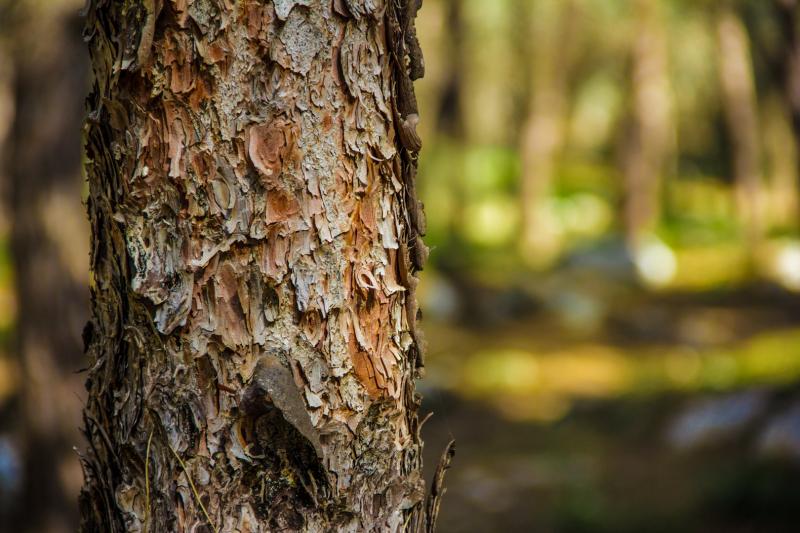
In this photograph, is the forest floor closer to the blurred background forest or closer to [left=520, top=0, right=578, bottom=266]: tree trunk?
the blurred background forest

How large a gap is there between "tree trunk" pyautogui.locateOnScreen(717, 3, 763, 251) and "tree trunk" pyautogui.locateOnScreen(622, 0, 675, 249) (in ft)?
4.39

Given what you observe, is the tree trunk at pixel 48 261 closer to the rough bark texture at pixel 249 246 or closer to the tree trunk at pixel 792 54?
the rough bark texture at pixel 249 246

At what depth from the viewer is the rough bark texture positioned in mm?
1565

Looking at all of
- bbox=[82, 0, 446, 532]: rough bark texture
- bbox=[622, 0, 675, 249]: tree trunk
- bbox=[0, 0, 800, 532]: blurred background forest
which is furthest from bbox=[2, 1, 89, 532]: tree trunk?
bbox=[622, 0, 675, 249]: tree trunk

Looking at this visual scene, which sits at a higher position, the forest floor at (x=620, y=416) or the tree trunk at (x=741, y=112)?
the tree trunk at (x=741, y=112)

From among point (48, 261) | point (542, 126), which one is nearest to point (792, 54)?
point (48, 261)

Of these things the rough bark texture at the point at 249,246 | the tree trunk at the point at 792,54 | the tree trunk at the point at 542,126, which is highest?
the tree trunk at the point at 542,126

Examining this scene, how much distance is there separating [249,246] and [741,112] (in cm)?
1921

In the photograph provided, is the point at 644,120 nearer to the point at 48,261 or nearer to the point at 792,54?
the point at 792,54

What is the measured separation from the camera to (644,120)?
61.9 ft

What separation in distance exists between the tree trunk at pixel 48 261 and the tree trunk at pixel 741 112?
612 inches

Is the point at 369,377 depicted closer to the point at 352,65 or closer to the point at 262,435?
the point at 262,435

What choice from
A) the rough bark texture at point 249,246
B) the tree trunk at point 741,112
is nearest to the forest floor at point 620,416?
the tree trunk at point 741,112

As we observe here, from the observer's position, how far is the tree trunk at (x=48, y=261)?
545 cm
